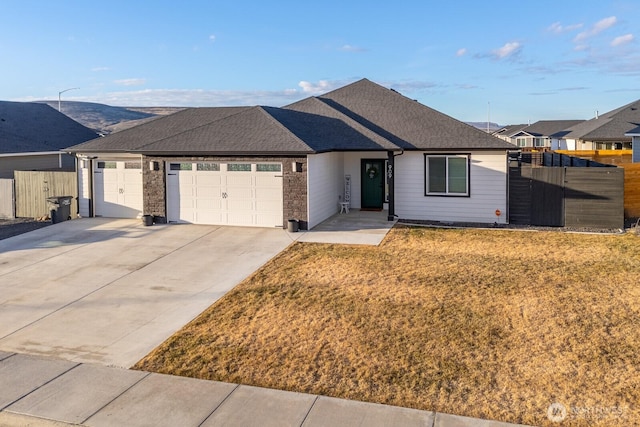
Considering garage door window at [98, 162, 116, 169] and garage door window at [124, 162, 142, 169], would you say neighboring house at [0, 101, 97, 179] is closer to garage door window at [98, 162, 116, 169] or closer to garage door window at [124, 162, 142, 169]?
garage door window at [98, 162, 116, 169]

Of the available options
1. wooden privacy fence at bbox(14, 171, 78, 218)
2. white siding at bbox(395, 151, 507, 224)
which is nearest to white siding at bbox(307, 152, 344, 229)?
white siding at bbox(395, 151, 507, 224)

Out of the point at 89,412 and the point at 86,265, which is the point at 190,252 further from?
the point at 89,412

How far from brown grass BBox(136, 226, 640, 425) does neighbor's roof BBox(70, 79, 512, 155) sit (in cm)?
582

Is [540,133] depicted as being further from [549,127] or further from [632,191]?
[632,191]

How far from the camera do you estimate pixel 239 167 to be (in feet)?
58.2

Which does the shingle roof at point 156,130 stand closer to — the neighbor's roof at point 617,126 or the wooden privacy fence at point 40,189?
the wooden privacy fence at point 40,189

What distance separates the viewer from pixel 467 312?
9617 mm

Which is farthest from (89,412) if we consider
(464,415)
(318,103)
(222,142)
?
(318,103)

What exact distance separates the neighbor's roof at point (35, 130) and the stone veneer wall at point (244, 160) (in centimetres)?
1179

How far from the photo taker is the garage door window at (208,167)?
707 inches

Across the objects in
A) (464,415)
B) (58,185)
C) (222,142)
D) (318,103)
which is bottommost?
(464,415)

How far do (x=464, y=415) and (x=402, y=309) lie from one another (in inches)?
142

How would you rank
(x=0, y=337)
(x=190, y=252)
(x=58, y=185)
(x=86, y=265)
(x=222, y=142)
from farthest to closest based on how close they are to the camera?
(x=58, y=185)
(x=222, y=142)
(x=190, y=252)
(x=86, y=265)
(x=0, y=337)

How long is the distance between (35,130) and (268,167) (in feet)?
65.3
